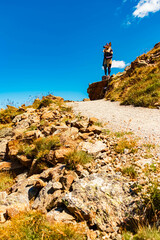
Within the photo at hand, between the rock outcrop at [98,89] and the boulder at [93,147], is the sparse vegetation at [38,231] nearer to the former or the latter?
the boulder at [93,147]

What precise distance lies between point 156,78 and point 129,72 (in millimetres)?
6438

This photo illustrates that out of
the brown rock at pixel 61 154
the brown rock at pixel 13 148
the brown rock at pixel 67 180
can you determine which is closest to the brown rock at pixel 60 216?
the brown rock at pixel 67 180

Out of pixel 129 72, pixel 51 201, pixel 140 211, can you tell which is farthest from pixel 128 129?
pixel 129 72

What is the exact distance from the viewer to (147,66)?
17.4m

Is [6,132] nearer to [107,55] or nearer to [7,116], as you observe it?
[7,116]

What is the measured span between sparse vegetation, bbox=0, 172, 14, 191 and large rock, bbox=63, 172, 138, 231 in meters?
4.21

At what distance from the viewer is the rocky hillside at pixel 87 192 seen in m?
2.64

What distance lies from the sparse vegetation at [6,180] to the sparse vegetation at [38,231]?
12.4ft

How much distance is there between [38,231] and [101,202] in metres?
1.46

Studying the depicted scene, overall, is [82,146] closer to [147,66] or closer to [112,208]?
[112,208]

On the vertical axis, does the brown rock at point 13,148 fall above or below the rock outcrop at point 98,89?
below

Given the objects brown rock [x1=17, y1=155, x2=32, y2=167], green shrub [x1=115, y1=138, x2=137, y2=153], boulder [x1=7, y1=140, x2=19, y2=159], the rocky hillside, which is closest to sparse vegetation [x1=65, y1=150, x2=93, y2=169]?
the rocky hillside

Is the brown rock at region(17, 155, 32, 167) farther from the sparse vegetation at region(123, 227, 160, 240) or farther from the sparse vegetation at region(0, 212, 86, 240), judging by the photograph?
the sparse vegetation at region(123, 227, 160, 240)

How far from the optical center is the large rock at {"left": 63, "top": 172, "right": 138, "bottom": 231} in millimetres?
2869
